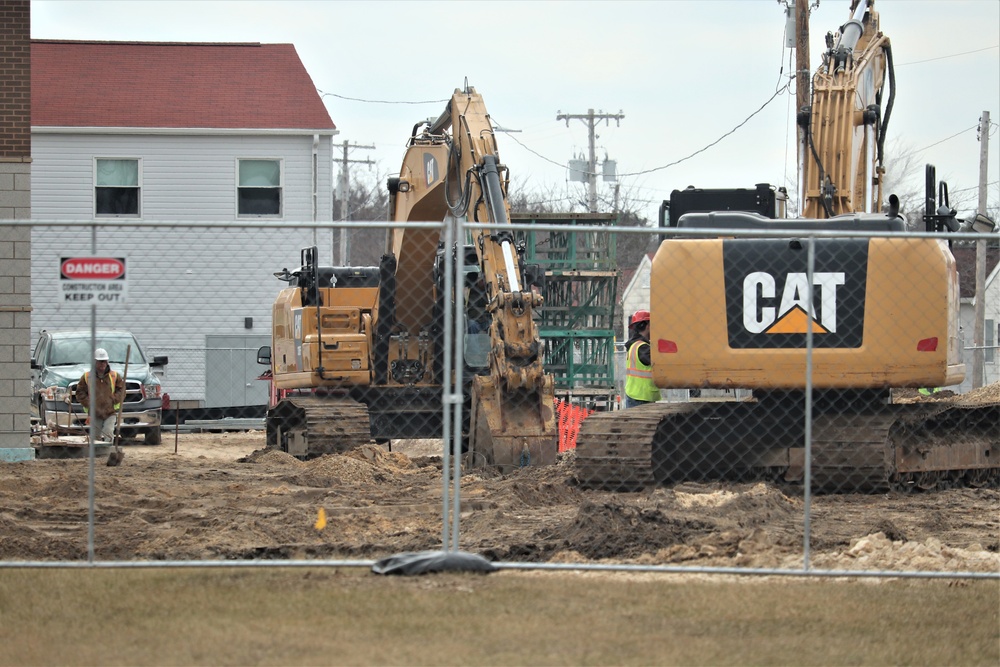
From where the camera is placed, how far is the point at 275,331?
767 inches

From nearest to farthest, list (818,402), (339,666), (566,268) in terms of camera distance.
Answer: (339,666)
(818,402)
(566,268)

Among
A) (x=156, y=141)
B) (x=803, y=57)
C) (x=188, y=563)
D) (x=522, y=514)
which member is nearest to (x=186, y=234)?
(x=156, y=141)

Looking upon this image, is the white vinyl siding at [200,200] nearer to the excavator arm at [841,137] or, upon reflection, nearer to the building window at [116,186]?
the building window at [116,186]

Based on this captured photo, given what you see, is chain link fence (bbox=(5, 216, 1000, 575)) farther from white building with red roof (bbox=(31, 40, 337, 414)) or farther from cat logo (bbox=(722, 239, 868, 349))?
white building with red roof (bbox=(31, 40, 337, 414))

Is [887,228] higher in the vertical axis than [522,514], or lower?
higher

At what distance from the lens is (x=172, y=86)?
106 feet

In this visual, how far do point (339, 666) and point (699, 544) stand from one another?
11.5 feet

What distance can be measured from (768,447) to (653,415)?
110cm

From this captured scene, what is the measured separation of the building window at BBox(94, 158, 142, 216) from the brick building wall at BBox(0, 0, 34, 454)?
14.5 m

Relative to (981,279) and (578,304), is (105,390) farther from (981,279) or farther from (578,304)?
(981,279)

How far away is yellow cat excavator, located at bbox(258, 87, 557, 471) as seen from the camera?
47.8 ft

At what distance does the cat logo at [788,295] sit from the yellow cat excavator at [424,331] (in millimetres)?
3442

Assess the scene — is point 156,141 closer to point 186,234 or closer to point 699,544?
point 186,234

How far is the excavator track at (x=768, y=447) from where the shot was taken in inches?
468
